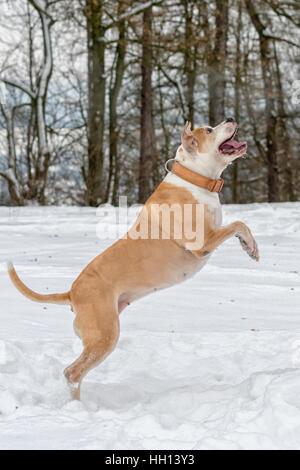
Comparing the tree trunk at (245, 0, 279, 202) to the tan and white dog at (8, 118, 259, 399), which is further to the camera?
the tree trunk at (245, 0, 279, 202)

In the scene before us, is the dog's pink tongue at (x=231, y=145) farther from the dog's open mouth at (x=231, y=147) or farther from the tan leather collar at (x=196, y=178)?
the tan leather collar at (x=196, y=178)

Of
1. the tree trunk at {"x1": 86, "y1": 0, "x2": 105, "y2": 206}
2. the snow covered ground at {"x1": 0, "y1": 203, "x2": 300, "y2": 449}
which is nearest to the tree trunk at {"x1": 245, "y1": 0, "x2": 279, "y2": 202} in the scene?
the tree trunk at {"x1": 86, "y1": 0, "x2": 105, "y2": 206}

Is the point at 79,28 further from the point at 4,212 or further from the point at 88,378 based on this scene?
the point at 88,378

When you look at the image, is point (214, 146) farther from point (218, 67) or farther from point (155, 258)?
point (218, 67)

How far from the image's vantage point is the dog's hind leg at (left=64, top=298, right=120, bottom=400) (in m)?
3.37

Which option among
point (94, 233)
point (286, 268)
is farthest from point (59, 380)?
point (94, 233)

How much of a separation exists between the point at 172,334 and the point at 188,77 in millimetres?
15552

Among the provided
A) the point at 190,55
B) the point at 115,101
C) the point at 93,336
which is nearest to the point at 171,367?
the point at 93,336

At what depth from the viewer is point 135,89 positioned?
2133cm

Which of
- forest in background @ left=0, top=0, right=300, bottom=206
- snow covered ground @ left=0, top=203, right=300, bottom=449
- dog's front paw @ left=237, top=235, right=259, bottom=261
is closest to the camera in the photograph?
snow covered ground @ left=0, top=203, right=300, bottom=449

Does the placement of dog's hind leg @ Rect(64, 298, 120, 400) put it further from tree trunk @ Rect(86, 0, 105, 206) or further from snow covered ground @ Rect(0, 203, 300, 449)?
tree trunk @ Rect(86, 0, 105, 206)

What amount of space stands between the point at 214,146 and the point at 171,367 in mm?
1602

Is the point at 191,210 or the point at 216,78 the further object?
the point at 216,78

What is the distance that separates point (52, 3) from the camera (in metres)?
16.1
